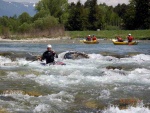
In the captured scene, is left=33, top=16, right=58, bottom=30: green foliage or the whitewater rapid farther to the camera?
left=33, top=16, right=58, bottom=30: green foliage

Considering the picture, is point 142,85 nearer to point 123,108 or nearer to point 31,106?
point 123,108

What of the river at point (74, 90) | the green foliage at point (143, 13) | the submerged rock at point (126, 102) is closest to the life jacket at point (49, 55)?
the river at point (74, 90)

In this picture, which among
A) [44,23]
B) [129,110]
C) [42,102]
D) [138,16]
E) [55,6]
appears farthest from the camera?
[55,6]

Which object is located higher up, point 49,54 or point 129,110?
point 49,54

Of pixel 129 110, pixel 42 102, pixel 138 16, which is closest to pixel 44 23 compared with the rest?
pixel 138 16

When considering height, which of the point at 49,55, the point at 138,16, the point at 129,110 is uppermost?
the point at 138,16

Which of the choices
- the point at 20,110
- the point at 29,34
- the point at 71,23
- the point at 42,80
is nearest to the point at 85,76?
the point at 42,80

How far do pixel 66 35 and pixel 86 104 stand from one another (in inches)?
1655

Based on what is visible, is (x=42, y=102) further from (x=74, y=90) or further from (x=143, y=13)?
(x=143, y=13)

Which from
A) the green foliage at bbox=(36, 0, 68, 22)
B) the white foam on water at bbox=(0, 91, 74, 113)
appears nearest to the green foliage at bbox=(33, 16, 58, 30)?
the green foliage at bbox=(36, 0, 68, 22)

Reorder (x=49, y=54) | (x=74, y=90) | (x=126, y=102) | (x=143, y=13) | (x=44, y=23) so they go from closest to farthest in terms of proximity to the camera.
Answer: (x=126, y=102) → (x=74, y=90) → (x=49, y=54) → (x=44, y=23) → (x=143, y=13)

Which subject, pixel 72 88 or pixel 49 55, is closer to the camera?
pixel 72 88

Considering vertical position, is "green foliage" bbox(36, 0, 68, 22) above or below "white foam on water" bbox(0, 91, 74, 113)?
above

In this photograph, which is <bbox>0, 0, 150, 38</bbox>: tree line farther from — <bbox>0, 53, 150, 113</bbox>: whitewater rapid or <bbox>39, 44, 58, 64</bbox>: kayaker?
<bbox>0, 53, 150, 113</bbox>: whitewater rapid
